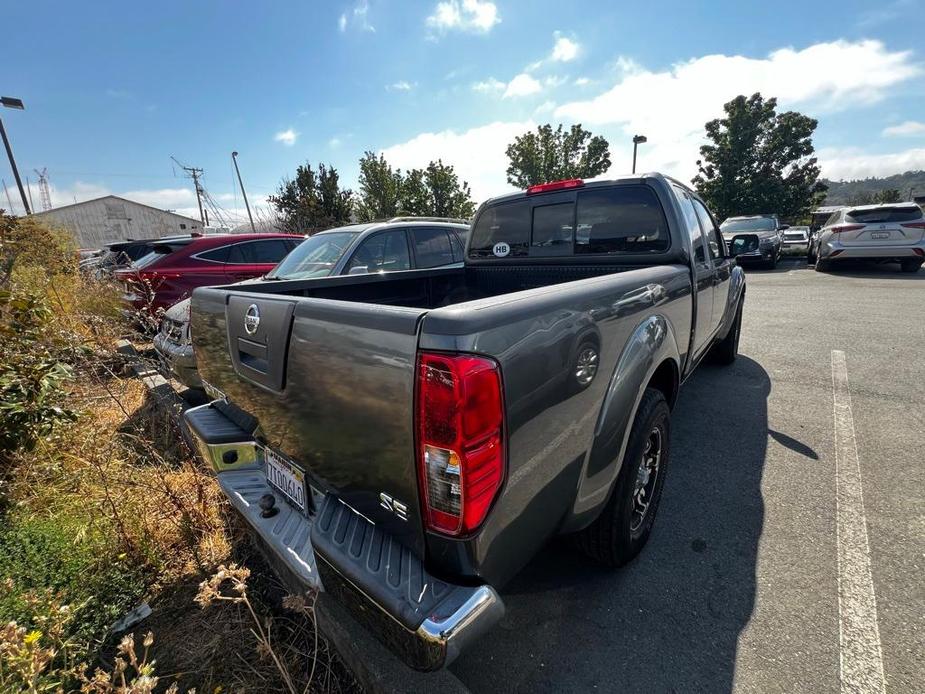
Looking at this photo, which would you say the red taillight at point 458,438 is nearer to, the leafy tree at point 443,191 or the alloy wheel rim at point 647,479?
the alloy wheel rim at point 647,479

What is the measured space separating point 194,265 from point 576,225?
6.47 m

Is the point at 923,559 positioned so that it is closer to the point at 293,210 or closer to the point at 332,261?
the point at 332,261

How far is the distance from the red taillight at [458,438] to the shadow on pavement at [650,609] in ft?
3.42

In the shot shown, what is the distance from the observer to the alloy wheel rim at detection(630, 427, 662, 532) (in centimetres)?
228

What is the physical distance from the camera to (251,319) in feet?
5.65

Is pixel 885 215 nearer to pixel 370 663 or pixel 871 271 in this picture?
pixel 871 271

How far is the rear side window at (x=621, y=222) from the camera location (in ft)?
9.70

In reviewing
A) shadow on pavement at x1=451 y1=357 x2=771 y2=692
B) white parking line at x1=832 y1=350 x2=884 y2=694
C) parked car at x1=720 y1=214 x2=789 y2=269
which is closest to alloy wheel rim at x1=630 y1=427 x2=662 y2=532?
shadow on pavement at x1=451 y1=357 x2=771 y2=692

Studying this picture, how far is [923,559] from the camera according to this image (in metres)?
2.15

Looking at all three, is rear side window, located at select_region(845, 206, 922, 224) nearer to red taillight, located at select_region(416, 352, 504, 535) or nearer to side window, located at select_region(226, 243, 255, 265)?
red taillight, located at select_region(416, 352, 504, 535)

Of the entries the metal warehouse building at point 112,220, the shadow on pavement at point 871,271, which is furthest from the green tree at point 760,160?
the metal warehouse building at point 112,220

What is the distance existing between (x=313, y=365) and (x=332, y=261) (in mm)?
4058

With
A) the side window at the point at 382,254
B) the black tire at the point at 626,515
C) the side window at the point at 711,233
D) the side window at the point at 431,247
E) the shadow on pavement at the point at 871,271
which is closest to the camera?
the black tire at the point at 626,515

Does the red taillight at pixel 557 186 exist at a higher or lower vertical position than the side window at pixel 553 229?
higher
